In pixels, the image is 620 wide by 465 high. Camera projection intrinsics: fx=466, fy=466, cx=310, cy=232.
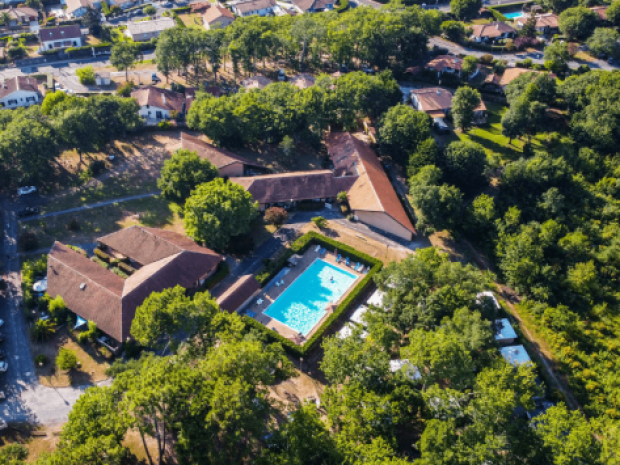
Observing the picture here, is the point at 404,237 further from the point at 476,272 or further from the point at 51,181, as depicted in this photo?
the point at 51,181

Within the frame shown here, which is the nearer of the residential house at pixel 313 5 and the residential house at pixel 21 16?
the residential house at pixel 21 16

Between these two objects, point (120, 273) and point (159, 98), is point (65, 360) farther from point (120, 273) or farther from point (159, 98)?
point (159, 98)

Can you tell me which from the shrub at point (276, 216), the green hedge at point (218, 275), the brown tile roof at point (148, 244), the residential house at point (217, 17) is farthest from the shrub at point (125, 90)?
the green hedge at point (218, 275)

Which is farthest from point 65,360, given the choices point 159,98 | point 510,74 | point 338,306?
point 510,74

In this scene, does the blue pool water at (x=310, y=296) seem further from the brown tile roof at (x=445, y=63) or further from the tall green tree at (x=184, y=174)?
the brown tile roof at (x=445, y=63)

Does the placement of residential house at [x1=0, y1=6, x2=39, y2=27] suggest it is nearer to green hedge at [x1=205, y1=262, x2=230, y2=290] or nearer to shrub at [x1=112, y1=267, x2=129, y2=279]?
shrub at [x1=112, y1=267, x2=129, y2=279]

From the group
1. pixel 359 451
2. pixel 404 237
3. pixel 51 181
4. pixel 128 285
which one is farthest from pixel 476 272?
pixel 51 181
